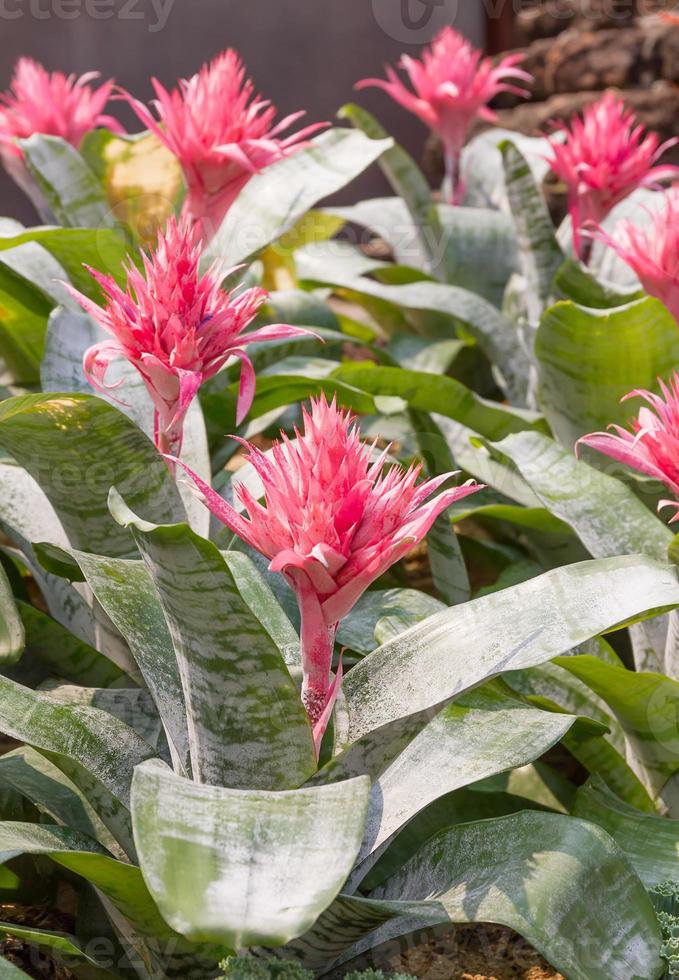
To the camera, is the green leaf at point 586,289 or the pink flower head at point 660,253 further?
the green leaf at point 586,289

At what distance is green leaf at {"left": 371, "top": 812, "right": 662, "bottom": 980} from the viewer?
82 cm

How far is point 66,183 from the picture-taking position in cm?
164

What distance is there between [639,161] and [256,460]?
45.5 inches

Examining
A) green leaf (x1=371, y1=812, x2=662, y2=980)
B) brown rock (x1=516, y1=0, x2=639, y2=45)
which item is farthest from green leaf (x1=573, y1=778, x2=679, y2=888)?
brown rock (x1=516, y1=0, x2=639, y2=45)

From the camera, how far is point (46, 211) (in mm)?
1782

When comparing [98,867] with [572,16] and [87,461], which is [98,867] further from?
[572,16]

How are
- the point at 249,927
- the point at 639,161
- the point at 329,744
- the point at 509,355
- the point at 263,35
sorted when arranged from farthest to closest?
the point at 263,35
the point at 509,355
the point at 639,161
the point at 329,744
the point at 249,927

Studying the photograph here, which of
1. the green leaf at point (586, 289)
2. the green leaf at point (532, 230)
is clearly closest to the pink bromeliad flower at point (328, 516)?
the green leaf at point (586, 289)

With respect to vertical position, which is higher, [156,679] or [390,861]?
[156,679]

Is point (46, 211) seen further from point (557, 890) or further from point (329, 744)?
point (557, 890)

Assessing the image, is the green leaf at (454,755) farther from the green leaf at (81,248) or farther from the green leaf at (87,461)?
the green leaf at (81,248)

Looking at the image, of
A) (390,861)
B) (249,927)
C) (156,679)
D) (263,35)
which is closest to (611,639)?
(390,861)

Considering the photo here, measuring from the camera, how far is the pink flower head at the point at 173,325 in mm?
953

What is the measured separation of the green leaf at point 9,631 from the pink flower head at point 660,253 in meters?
0.88
